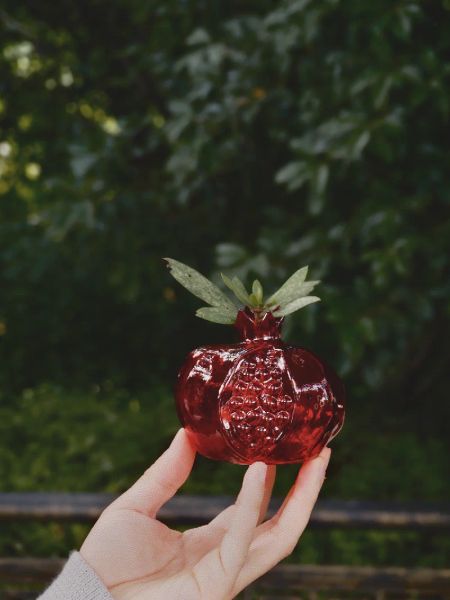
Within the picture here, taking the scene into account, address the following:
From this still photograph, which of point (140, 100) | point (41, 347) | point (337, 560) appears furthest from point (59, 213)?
point (41, 347)

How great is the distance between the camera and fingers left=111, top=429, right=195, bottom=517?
48.4 inches

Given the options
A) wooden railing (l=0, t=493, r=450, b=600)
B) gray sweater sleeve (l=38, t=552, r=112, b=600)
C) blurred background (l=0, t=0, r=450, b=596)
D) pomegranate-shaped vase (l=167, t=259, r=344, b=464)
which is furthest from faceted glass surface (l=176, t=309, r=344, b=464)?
blurred background (l=0, t=0, r=450, b=596)

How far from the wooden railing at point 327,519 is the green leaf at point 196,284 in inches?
35.4

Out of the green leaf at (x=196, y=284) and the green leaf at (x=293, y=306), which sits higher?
the green leaf at (x=196, y=284)

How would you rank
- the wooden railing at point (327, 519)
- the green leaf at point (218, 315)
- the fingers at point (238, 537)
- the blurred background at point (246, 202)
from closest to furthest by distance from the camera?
the fingers at point (238, 537) → the green leaf at point (218, 315) → the wooden railing at point (327, 519) → the blurred background at point (246, 202)

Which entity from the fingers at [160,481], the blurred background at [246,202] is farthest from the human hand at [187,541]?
the blurred background at [246,202]

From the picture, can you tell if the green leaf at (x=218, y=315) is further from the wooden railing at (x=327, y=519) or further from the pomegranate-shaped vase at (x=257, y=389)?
the wooden railing at (x=327, y=519)

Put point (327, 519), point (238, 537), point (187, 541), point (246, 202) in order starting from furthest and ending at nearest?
1. point (246, 202)
2. point (327, 519)
3. point (187, 541)
4. point (238, 537)

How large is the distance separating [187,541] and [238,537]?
242mm

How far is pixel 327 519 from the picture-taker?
6.38ft

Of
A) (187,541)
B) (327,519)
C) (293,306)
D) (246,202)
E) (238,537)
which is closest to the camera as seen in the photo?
(238,537)

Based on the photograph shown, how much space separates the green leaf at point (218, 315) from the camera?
116 cm

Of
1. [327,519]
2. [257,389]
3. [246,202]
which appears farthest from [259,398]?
[246,202]

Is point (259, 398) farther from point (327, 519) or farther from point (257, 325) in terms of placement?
point (327, 519)
